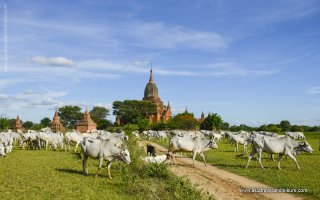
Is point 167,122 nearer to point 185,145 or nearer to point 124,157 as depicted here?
point 185,145

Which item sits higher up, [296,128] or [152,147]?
[296,128]

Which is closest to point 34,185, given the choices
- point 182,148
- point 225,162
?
point 182,148

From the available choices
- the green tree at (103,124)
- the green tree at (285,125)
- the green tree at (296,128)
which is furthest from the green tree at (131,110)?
the green tree at (296,128)

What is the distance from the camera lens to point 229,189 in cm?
1260

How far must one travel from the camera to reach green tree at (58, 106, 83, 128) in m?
116

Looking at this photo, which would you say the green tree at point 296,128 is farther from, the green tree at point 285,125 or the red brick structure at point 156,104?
the red brick structure at point 156,104

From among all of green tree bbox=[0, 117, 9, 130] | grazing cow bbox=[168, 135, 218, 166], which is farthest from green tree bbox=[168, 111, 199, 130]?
grazing cow bbox=[168, 135, 218, 166]

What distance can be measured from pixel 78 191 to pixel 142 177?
302 cm

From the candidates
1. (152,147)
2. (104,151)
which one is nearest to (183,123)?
(152,147)

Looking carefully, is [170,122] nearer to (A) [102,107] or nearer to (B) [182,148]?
(A) [102,107]

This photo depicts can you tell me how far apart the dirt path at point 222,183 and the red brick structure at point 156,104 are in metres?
78.8

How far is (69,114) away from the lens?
11631cm

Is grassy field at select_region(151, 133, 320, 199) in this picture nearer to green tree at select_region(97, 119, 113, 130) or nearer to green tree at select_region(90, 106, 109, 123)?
green tree at select_region(97, 119, 113, 130)

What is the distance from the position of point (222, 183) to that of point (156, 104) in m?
86.5
